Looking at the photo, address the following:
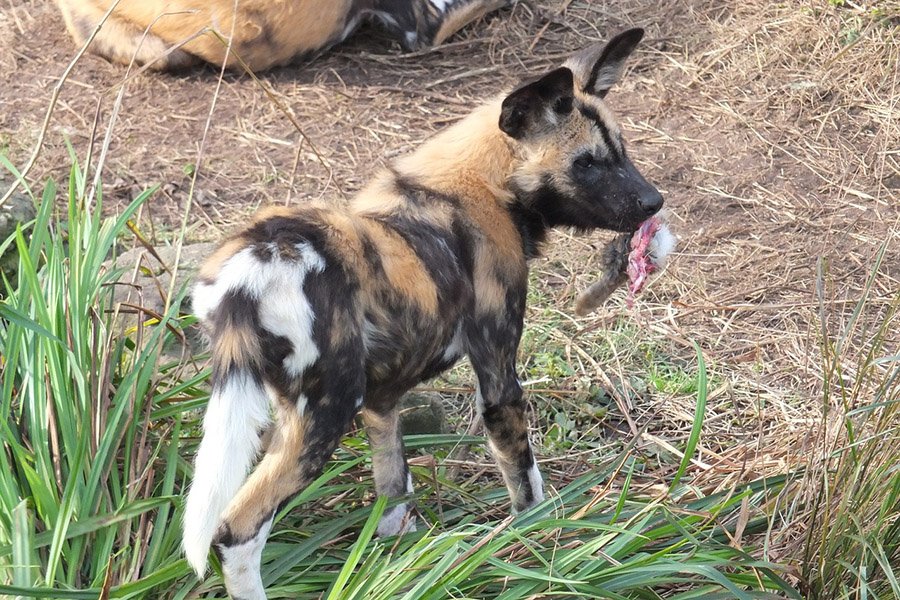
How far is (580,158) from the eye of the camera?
3.67 m

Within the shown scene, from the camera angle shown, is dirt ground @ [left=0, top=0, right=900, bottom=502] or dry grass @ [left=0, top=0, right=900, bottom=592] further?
dirt ground @ [left=0, top=0, right=900, bottom=502]

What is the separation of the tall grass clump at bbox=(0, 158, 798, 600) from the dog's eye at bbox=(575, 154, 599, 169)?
86 centimetres

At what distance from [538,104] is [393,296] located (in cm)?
92

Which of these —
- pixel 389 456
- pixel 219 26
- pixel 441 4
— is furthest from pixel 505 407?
pixel 441 4

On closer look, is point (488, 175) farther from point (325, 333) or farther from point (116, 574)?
point (116, 574)

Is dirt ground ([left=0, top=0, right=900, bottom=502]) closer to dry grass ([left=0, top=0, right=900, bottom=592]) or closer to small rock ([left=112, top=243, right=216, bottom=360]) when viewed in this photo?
dry grass ([left=0, top=0, right=900, bottom=592])

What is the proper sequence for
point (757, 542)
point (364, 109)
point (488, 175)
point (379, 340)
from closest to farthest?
1. point (379, 340)
2. point (757, 542)
3. point (488, 175)
4. point (364, 109)

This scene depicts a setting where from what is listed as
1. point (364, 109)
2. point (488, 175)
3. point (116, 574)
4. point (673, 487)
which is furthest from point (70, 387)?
point (364, 109)

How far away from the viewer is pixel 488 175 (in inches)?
140

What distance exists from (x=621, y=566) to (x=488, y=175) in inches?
53.1

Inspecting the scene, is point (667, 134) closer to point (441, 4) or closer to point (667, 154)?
point (667, 154)

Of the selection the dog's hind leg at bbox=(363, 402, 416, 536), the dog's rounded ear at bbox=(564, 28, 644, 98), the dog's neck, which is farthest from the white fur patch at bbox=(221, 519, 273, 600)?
the dog's rounded ear at bbox=(564, 28, 644, 98)

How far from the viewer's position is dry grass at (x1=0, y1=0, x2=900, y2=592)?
14.6 ft

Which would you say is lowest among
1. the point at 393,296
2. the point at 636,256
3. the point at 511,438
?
the point at 511,438
